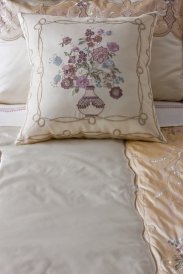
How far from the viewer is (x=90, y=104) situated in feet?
4.30

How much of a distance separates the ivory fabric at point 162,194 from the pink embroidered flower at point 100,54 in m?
0.28

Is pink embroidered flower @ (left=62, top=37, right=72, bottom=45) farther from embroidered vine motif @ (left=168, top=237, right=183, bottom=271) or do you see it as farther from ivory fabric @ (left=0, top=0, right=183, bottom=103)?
embroidered vine motif @ (left=168, top=237, right=183, bottom=271)

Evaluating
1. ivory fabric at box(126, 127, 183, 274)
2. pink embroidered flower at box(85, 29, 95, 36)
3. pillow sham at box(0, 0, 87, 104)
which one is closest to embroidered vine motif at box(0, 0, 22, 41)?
pillow sham at box(0, 0, 87, 104)

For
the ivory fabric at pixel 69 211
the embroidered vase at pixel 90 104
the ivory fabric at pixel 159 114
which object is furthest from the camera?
the ivory fabric at pixel 159 114

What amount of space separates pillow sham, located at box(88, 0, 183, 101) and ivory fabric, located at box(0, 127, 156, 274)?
1.12 ft

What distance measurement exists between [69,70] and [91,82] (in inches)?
3.2

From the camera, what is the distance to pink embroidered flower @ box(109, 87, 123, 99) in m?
1.32

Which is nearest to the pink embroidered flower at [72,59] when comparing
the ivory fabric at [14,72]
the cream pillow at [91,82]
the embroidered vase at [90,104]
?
the cream pillow at [91,82]

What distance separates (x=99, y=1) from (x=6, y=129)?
601 millimetres

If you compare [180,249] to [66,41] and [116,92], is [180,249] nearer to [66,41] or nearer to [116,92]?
[116,92]

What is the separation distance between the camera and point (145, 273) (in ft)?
2.74

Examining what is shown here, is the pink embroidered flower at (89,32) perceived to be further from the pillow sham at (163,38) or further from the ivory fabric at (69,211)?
the ivory fabric at (69,211)

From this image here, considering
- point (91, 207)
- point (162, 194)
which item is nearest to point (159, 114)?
point (162, 194)

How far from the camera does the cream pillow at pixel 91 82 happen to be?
1.31 m
